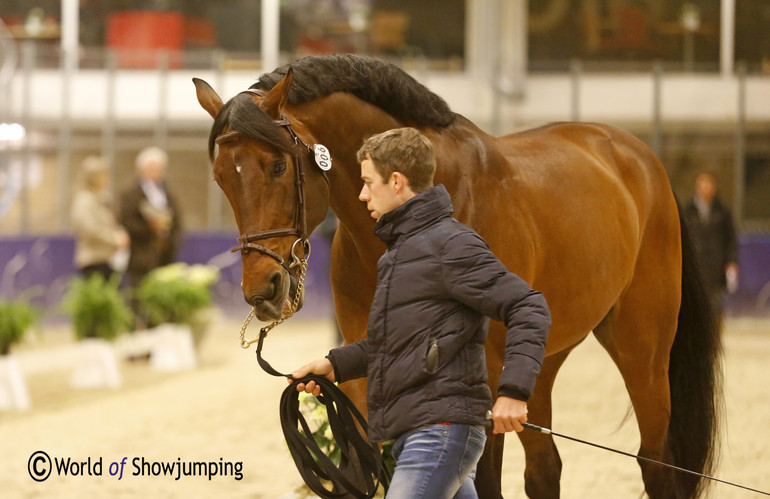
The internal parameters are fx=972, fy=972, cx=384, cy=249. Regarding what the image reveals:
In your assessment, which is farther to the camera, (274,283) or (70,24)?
(70,24)

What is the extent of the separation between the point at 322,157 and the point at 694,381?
2.19 m

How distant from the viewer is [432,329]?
2.38 m

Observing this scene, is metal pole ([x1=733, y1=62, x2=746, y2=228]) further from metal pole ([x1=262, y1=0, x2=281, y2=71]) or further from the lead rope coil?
the lead rope coil

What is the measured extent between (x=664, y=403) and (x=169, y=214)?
6.68 m

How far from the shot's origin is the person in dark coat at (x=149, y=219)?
9.58 metres

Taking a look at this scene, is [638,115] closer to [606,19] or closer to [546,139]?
[606,19]

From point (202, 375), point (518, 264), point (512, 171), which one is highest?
point (512, 171)

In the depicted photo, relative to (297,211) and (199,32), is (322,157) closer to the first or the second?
(297,211)

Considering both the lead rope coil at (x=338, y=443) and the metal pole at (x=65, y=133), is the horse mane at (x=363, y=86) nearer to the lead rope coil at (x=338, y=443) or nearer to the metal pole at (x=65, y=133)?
the lead rope coil at (x=338, y=443)

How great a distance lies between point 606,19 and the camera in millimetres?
16641

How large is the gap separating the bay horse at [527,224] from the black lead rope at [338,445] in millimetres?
267

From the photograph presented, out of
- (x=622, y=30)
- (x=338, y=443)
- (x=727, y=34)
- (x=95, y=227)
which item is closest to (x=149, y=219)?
(x=95, y=227)

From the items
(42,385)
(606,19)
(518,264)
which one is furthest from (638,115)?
(518,264)

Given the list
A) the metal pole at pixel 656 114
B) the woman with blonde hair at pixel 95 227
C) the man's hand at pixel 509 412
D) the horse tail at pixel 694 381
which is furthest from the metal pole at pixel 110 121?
the man's hand at pixel 509 412
